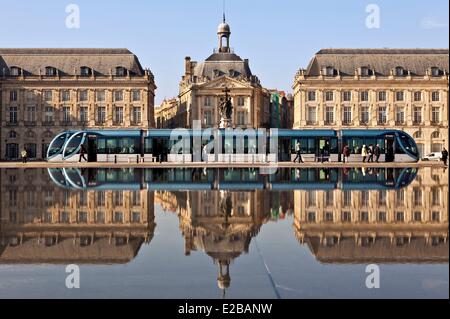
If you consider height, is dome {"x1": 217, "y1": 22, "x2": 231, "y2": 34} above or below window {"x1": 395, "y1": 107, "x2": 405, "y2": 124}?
above

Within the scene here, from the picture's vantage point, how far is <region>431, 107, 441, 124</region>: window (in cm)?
9438

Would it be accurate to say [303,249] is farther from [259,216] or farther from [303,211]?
[303,211]

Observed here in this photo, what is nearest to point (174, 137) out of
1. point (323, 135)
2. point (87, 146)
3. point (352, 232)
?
point (87, 146)

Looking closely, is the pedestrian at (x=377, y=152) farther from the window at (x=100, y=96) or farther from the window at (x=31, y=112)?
the window at (x=31, y=112)

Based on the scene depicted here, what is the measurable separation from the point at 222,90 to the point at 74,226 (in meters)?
88.8

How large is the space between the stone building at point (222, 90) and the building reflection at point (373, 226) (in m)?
82.3

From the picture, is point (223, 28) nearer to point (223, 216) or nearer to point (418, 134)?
point (418, 134)

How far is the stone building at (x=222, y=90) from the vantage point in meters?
102

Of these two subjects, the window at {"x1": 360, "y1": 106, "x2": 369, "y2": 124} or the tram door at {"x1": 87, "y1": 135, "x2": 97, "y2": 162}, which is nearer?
the tram door at {"x1": 87, "y1": 135, "x2": 97, "y2": 162}

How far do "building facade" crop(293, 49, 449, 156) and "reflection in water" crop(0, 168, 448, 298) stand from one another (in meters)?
74.0

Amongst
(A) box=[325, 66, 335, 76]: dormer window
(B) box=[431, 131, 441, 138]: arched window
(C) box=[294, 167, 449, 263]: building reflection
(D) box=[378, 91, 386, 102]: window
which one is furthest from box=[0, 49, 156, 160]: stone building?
(C) box=[294, 167, 449, 263]: building reflection

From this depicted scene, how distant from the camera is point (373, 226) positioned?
40.3 ft

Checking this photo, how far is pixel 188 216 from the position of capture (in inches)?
552

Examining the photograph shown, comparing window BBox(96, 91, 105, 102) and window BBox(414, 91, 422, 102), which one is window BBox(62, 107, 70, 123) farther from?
window BBox(414, 91, 422, 102)
